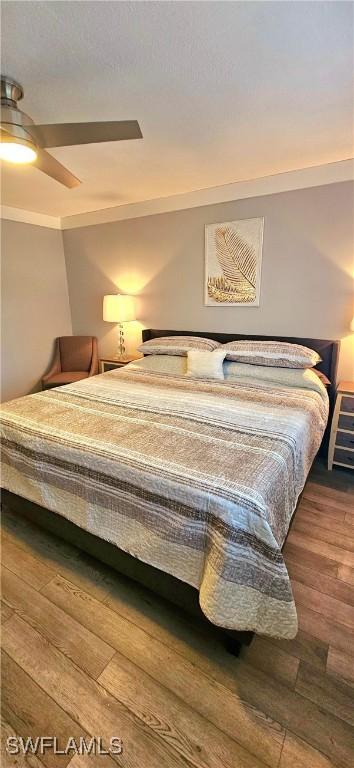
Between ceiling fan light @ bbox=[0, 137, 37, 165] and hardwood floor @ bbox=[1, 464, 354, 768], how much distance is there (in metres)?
2.07

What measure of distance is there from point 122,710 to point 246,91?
268 centimetres

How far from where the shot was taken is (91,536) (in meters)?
1.53

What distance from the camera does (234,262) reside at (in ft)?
9.45

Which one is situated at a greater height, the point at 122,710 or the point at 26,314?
the point at 26,314

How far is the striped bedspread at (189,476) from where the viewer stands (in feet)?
3.51

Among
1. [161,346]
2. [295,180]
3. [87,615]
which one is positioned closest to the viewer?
[87,615]

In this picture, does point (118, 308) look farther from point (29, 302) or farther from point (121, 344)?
point (29, 302)

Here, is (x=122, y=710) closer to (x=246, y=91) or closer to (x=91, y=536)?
(x=91, y=536)

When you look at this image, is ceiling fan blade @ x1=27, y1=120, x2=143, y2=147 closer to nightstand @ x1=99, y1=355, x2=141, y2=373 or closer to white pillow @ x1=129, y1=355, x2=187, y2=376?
white pillow @ x1=129, y1=355, x2=187, y2=376

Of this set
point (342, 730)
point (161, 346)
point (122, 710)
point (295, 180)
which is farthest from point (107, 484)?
point (295, 180)

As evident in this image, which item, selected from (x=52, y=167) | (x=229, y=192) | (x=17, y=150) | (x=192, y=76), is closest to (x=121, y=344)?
(x=229, y=192)

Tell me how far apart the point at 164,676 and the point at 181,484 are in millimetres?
762

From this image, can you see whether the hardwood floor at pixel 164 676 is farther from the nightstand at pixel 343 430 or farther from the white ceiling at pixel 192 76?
the white ceiling at pixel 192 76

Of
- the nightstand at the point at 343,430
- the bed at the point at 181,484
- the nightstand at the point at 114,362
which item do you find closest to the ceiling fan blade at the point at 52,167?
the bed at the point at 181,484
